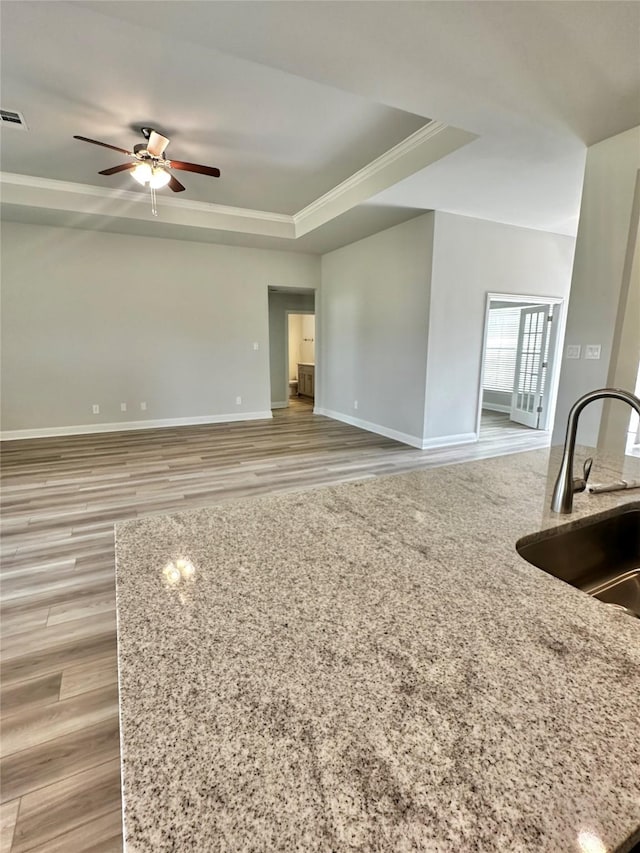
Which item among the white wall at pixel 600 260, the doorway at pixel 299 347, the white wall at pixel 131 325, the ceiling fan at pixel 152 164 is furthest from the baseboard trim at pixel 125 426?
the white wall at pixel 600 260

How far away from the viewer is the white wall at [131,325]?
5.30 m

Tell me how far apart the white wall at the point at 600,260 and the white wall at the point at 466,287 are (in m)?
1.70

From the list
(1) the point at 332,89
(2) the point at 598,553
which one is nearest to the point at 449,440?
(1) the point at 332,89

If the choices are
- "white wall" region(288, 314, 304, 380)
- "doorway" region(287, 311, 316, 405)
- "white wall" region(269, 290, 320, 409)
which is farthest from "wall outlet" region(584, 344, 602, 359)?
"white wall" region(288, 314, 304, 380)

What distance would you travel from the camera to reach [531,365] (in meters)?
6.57

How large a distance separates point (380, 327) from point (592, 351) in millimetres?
2900

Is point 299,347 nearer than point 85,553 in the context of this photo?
No

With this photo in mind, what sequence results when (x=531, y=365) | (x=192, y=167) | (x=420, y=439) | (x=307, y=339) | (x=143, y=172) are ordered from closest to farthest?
1. (x=192, y=167)
2. (x=143, y=172)
3. (x=420, y=439)
4. (x=531, y=365)
5. (x=307, y=339)

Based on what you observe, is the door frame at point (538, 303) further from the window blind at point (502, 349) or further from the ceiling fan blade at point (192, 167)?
the ceiling fan blade at point (192, 167)

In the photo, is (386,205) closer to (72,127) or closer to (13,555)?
(72,127)

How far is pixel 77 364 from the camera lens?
5.64 m

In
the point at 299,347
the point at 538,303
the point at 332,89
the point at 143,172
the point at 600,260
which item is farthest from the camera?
the point at 299,347

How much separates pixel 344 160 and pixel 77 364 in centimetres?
438

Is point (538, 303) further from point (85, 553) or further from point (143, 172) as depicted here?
point (85, 553)
